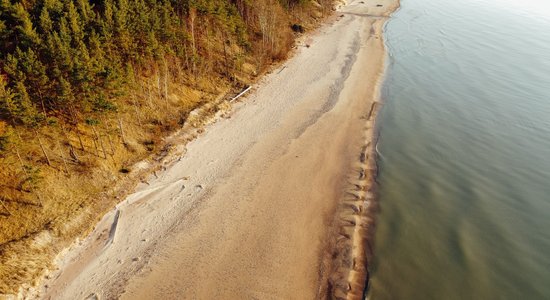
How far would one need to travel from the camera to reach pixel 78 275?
64.3 feet

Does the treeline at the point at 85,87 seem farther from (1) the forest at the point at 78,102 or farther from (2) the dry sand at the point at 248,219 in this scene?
(2) the dry sand at the point at 248,219

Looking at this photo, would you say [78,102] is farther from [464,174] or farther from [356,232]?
[464,174]

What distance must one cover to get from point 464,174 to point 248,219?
21.9 meters

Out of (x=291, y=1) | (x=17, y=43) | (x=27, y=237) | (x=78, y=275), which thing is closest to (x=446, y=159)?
(x=78, y=275)

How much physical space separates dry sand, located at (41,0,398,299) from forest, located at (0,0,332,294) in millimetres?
2524

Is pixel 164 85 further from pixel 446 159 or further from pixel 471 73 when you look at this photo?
pixel 471 73

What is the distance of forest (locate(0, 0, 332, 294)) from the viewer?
20.7 meters

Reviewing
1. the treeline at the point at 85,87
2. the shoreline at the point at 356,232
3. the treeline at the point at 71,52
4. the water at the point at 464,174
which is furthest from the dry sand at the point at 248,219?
the treeline at the point at 71,52

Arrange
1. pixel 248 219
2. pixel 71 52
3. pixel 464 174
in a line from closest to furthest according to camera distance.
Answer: pixel 71 52, pixel 248 219, pixel 464 174

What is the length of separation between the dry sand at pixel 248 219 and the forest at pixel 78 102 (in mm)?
2524

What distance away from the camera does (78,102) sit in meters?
24.3

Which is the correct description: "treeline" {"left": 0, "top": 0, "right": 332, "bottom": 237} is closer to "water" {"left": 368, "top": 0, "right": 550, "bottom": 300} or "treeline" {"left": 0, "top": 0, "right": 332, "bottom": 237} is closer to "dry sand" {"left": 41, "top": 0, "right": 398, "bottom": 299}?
"dry sand" {"left": 41, "top": 0, "right": 398, "bottom": 299}

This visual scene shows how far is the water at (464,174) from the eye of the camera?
2209 cm

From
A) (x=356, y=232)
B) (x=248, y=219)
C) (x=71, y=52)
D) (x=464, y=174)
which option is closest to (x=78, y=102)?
(x=71, y=52)
